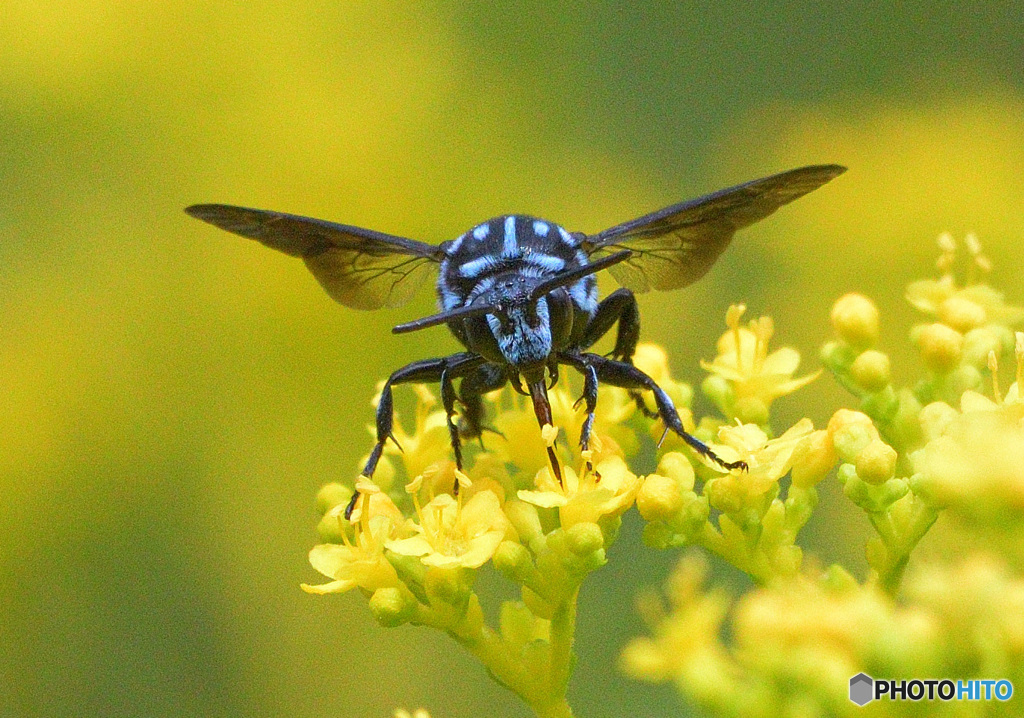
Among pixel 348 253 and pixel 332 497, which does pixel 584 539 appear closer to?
pixel 332 497

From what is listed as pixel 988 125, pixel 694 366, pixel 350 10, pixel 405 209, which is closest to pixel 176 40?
pixel 350 10

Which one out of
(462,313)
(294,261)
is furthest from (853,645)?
(294,261)

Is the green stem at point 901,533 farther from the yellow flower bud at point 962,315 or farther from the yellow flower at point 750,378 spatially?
the yellow flower bud at point 962,315

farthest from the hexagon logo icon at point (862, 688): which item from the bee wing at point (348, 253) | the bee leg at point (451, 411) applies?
the bee wing at point (348, 253)

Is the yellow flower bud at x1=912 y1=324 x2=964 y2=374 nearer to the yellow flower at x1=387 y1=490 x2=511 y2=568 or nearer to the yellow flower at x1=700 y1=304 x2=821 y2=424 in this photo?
the yellow flower at x1=700 y1=304 x2=821 y2=424

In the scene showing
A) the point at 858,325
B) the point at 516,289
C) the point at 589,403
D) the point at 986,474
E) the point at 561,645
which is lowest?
the point at 561,645

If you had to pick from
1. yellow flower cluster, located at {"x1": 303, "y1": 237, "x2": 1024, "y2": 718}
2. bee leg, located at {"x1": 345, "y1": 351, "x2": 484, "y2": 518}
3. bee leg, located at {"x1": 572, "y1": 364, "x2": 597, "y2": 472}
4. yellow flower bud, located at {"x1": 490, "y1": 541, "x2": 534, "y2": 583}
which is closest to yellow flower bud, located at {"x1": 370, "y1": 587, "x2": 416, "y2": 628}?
yellow flower cluster, located at {"x1": 303, "y1": 237, "x2": 1024, "y2": 718}

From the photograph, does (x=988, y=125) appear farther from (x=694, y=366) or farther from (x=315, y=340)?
(x=315, y=340)
